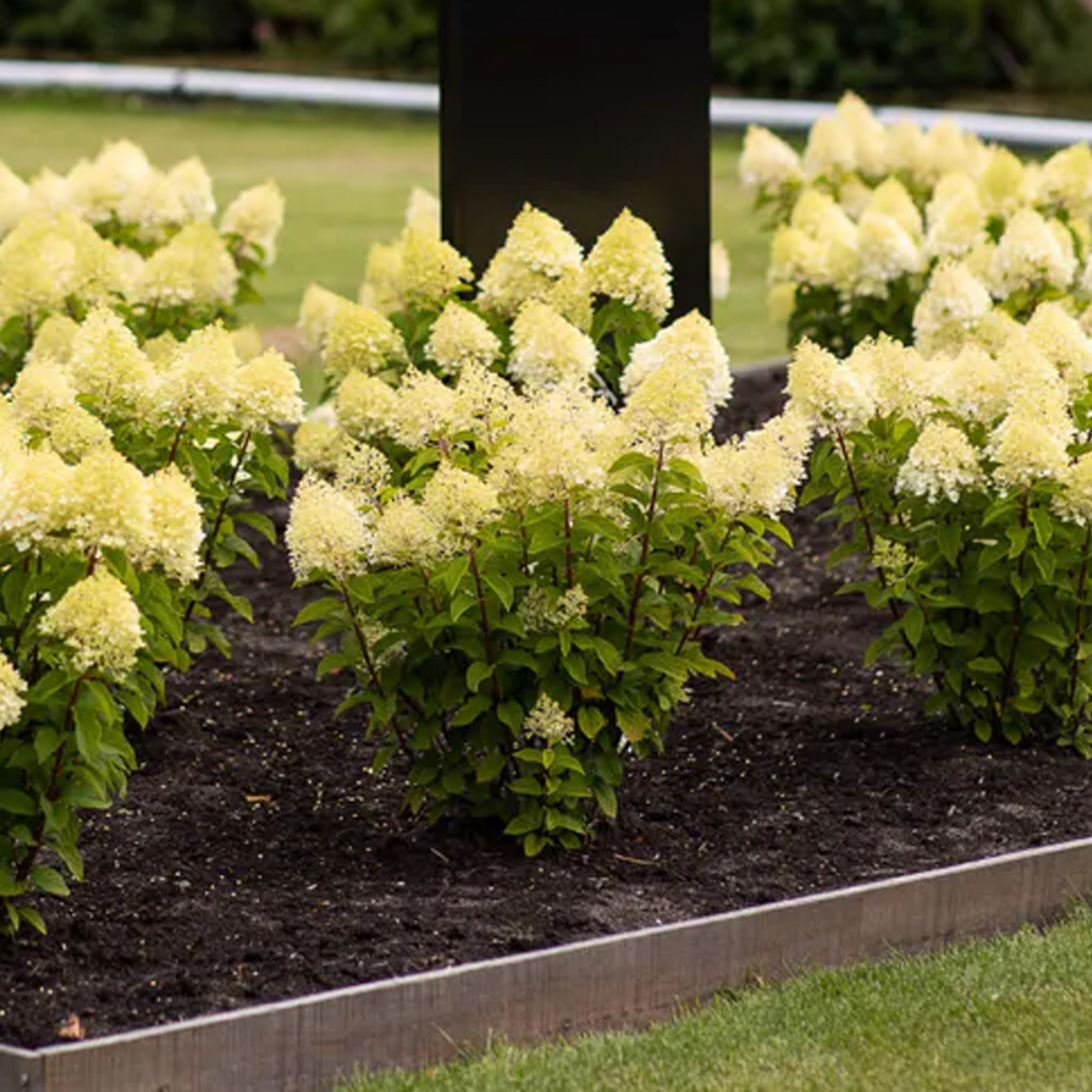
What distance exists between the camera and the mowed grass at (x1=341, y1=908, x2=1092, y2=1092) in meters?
4.19

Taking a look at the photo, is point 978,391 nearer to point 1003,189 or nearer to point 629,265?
point 629,265

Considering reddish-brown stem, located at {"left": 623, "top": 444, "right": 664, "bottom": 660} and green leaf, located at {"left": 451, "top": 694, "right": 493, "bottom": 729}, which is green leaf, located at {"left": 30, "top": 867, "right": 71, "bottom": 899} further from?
reddish-brown stem, located at {"left": 623, "top": 444, "right": 664, "bottom": 660}

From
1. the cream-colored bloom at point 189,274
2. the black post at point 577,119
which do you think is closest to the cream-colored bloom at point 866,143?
the black post at point 577,119

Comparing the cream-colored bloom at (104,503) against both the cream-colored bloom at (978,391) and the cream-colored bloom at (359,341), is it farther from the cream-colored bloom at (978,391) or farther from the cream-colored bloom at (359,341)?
the cream-colored bloom at (978,391)

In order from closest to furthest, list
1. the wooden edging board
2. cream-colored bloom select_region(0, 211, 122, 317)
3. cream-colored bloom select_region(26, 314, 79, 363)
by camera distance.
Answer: the wooden edging board < cream-colored bloom select_region(26, 314, 79, 363) < cream-colored bloom select_region(0, 211, 122, 317)

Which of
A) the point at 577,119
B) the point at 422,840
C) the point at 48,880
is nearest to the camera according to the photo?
the point at 48,880

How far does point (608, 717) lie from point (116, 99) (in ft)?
61.2

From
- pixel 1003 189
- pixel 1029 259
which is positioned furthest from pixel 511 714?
pixel 1003 189

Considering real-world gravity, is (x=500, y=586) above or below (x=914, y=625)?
above

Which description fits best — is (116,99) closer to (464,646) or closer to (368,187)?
(368,187)

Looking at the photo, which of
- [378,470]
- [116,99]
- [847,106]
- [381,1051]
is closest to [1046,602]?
[378,470]

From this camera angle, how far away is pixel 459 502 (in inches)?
184

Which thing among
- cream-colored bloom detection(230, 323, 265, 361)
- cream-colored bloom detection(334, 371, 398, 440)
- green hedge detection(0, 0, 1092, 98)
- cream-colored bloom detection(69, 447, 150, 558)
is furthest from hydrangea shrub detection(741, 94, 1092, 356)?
green hedge detection(0, 0, 1092, 98)

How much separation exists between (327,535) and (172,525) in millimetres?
449
